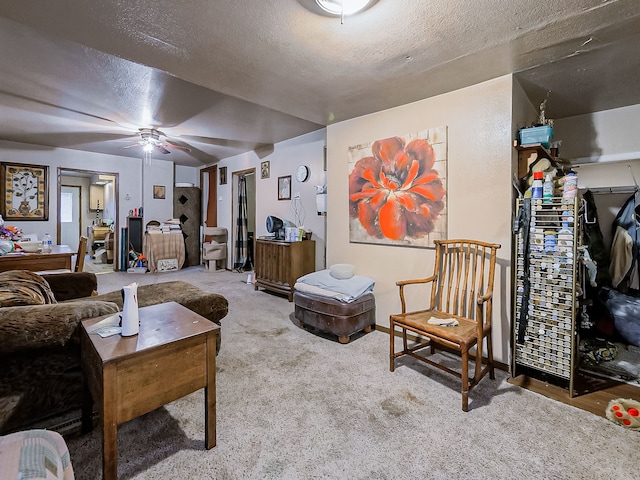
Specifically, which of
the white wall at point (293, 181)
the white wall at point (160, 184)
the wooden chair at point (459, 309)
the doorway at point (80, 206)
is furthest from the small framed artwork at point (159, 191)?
the wooden chair at point (459, 309)

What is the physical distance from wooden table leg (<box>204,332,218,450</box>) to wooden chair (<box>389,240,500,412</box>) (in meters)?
1.32

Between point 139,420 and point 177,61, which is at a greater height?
point 177,61

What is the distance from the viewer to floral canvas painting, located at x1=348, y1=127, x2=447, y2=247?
273cm

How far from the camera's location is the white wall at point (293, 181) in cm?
462

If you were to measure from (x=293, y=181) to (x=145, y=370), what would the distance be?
4096 millimetres

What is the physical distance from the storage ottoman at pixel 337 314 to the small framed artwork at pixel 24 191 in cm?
564

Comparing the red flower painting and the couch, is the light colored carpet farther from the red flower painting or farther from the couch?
the red flower painting

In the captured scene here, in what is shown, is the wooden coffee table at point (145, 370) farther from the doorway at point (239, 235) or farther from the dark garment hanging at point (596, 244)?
the doorway at point (239, 235)

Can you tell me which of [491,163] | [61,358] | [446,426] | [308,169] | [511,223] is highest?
[308,169]

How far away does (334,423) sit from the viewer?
1.75 m

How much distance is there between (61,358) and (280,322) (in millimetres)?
2102

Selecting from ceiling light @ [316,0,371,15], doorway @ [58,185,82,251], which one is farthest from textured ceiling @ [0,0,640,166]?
doorway @ [58,185,82,251]

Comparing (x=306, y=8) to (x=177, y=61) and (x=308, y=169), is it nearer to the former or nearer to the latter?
(x=177, y=61)

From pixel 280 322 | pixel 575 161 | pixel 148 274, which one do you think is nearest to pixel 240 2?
pixel 280 322
